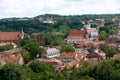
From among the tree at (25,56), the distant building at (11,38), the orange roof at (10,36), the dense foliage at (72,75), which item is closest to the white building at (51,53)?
the tree at (25,56)

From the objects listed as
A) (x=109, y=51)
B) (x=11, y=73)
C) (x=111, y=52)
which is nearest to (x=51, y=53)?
(x=109, y=51)

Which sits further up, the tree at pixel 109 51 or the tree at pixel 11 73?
the tree at pixel 11 73

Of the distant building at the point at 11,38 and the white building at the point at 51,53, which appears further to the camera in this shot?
the distant building at the point at 11,38

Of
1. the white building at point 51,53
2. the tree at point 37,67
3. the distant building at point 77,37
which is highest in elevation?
the tree at point 37,67

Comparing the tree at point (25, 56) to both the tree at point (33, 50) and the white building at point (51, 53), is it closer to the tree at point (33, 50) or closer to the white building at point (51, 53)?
the tree at point (33, 50)

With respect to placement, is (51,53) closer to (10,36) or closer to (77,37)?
(10,36)

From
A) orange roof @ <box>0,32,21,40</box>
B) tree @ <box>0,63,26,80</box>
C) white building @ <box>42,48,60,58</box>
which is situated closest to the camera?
tree @ <box>0,63,26,80</box>

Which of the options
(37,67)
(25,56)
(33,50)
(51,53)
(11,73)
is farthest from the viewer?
(51,53)

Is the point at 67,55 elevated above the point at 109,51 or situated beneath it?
elevated above

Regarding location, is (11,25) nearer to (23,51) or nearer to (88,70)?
(23,51)

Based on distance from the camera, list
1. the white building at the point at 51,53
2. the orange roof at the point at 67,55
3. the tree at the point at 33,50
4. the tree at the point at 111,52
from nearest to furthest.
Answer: the orange roof at the point at 67,55 → the tree at the point at 33,50 → the white building at the point at 51,53 → the tree at the point at 111,52

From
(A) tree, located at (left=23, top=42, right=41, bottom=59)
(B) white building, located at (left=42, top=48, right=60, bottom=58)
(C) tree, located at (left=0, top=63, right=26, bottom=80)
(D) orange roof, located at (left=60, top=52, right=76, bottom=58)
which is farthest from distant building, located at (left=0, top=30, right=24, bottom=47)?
(C) tree, located at (left=0, top=63, right=26, bottom=80)

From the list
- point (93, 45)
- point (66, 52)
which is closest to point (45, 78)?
point (66, 52)

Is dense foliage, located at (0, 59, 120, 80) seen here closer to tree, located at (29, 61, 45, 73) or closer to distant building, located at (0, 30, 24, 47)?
tree, located at (29, 61, 45, 73)
